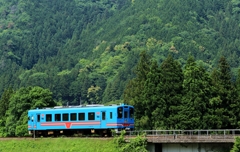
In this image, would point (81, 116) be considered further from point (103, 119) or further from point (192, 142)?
point (192, 142)

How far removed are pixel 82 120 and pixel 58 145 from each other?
4.44 m

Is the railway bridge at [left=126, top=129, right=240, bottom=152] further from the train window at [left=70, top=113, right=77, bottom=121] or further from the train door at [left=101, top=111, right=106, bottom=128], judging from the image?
the train window at [left=70, top=113, right=77, bottom=121]

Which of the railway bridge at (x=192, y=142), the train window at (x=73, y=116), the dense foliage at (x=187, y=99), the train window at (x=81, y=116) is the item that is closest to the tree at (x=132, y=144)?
the railway bridge at (x=192, y=142)

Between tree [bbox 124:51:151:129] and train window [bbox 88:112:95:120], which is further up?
tree [bbox 124:51:151:129]

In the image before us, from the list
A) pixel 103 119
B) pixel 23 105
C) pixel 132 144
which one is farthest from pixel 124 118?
pixel 23 105

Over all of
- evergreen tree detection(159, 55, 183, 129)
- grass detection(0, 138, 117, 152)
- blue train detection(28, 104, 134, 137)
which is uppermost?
evergreen tree detection(159, 55, 183, 129)

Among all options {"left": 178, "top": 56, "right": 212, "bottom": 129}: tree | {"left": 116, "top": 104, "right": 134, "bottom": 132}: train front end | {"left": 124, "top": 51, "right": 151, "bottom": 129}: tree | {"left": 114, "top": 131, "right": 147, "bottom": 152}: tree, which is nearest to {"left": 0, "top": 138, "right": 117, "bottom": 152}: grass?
{"left": 114, "top": 131, "right": 147, "bottom": 152}: tree

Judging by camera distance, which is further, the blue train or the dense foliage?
the dense foliage

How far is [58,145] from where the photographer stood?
57000 mm

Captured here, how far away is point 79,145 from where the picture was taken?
55094mm

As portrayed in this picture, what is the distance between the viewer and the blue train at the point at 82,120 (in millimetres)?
57625

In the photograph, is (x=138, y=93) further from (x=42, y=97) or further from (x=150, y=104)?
(x=42, y=97)

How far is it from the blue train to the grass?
3.26 meters

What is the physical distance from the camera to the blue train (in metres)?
57.6
